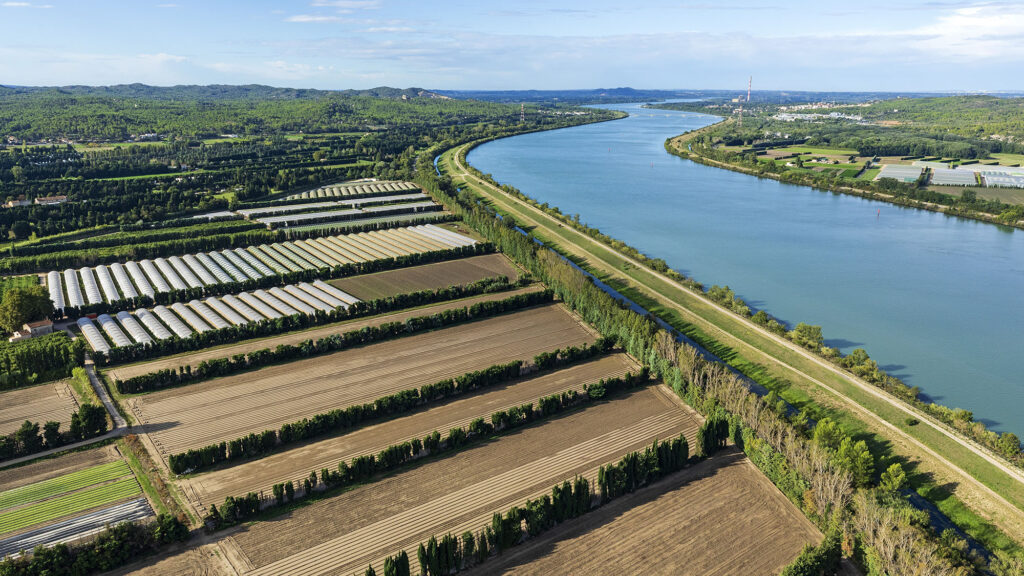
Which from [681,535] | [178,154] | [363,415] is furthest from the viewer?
[178,154]

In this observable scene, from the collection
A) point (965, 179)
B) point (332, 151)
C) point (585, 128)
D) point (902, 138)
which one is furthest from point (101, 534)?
point (585, 128)

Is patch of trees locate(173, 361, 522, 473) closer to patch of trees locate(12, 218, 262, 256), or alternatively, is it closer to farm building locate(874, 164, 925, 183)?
patch of trees locate(12, 218, 262, 256)

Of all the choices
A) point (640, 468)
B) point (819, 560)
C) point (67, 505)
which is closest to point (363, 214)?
point (67, 505)

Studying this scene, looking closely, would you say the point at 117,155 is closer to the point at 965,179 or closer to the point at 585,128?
the point at 585,128

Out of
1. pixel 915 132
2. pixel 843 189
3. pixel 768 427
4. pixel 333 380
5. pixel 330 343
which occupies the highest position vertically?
pixel 915 132

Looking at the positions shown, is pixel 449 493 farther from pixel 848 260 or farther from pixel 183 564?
pixel 848 260

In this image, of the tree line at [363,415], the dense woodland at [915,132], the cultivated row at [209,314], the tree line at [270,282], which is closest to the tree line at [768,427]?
the tree line at [363,415]

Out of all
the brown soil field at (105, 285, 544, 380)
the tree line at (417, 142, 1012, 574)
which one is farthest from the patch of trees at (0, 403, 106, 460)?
the tree line at (417, 142, 1012, 574)
